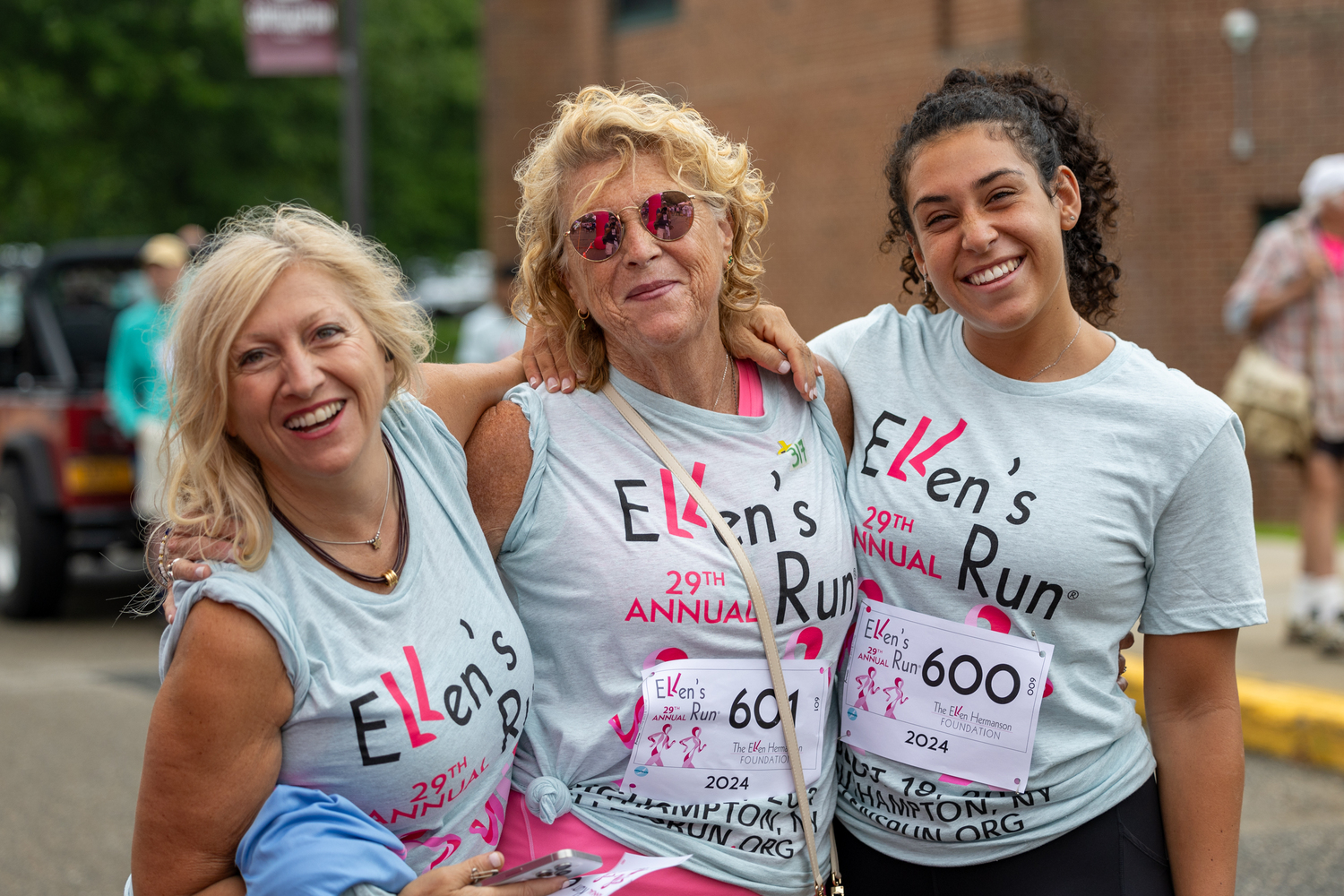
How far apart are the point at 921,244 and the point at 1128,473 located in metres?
0.54

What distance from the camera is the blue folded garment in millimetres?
2025

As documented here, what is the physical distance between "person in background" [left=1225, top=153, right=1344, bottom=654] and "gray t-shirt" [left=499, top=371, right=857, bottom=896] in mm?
5200

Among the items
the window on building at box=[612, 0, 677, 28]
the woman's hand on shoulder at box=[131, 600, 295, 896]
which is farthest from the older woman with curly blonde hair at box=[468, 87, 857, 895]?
the window on building at box=[612, 0, 677, 28]

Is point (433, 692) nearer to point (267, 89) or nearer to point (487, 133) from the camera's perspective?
point (487, 133)

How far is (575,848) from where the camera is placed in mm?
2408

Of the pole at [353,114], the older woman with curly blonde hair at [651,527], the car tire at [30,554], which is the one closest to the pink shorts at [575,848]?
the older woman with curly blonde hair at [651,527]

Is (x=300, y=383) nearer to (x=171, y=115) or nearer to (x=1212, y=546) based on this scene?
(x=1212, y=546)

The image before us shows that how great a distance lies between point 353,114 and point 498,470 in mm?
8267

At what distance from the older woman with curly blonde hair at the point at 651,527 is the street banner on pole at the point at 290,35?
7.82 metres

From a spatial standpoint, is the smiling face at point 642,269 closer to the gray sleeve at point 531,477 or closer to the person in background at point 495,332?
the gray sleeve at point 531,477

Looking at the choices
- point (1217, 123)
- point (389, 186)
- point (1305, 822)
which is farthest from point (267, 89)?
point (1305, 822)

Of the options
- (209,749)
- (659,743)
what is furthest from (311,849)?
(659,743)

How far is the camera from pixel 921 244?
252 centimetres

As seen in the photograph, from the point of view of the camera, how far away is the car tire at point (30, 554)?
9.17 m
